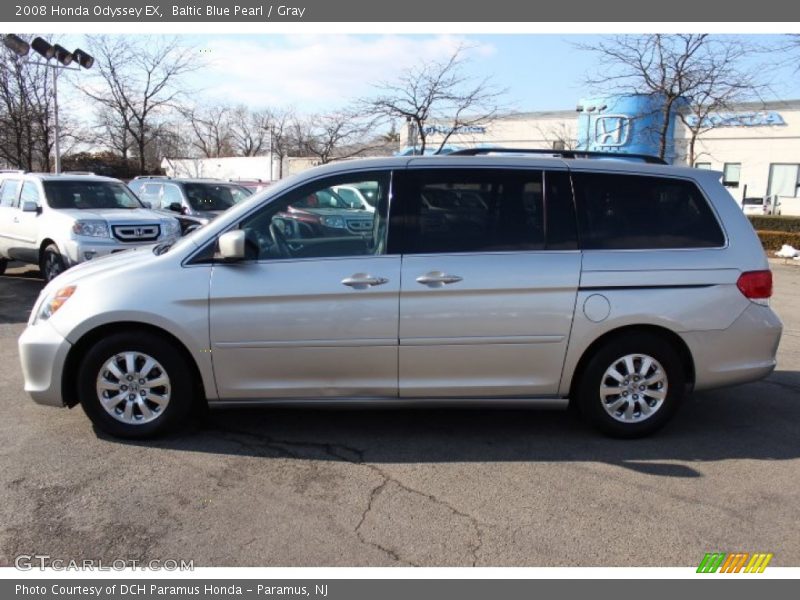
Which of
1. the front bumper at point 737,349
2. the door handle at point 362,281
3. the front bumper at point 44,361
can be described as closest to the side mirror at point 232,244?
the door handle at point 362,281

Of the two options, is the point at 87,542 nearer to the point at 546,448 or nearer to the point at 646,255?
the point at 546,448

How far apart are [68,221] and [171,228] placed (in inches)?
56.2

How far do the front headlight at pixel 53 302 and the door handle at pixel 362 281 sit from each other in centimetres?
186

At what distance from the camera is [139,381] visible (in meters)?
4.25

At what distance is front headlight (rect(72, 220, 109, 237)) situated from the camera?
9.10 m

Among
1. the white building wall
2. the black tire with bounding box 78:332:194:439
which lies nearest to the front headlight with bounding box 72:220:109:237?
the black tire with bounding box 78:332:194:439

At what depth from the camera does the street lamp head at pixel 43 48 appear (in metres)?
19.5

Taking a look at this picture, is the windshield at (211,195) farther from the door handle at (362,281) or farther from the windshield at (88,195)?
the door handle at (362,281)

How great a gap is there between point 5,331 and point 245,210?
4930mm

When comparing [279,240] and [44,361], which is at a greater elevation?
[279,240]

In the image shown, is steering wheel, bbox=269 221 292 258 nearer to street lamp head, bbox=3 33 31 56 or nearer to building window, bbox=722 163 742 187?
street lamp head, bbox=3 33 31 56

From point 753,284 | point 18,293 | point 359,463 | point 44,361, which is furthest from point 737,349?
point 18,293

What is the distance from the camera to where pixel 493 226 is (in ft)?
14.0

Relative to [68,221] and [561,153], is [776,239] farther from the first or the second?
[68,221]
